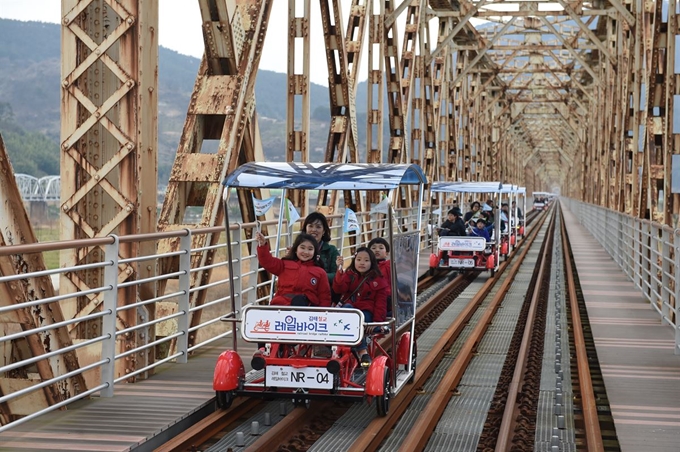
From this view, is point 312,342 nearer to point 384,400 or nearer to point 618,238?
point 384,400

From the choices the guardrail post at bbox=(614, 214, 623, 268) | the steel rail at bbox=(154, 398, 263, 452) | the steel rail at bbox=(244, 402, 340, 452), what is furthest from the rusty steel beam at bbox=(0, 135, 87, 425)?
the guardrail post at bbox=(614, 214, 623, 268)

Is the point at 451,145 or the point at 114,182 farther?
the point at 451,145

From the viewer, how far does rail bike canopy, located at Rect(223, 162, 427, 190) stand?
26.2 ft

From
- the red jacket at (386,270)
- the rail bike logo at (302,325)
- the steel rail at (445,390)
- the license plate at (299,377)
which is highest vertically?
the red jacket at (386,270)

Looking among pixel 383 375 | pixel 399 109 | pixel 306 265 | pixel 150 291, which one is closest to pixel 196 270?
pixel 150 291

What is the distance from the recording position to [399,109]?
Answer: 24.5m

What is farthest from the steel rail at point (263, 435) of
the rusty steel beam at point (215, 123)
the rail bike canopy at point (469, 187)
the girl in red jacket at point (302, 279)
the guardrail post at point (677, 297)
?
the rail bike canopy at point (469, 187)

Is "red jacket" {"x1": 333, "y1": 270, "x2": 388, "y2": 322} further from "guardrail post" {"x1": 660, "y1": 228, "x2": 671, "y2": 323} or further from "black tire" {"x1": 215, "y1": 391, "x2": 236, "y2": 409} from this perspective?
"guardrail post" {"x1": 660, "y1": 228, "x2": 671, "y2": 323}

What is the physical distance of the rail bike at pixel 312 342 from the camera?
7.57 m

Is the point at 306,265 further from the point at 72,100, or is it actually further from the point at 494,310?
the point at 494,310

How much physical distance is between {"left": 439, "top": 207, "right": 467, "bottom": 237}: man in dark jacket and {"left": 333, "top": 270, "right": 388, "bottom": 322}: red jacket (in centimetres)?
1394

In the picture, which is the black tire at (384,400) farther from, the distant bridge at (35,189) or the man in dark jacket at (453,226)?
the distant bridge at (35,189)

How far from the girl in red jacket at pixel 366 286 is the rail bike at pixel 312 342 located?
0.12m

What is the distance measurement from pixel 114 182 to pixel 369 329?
7.88 feet
